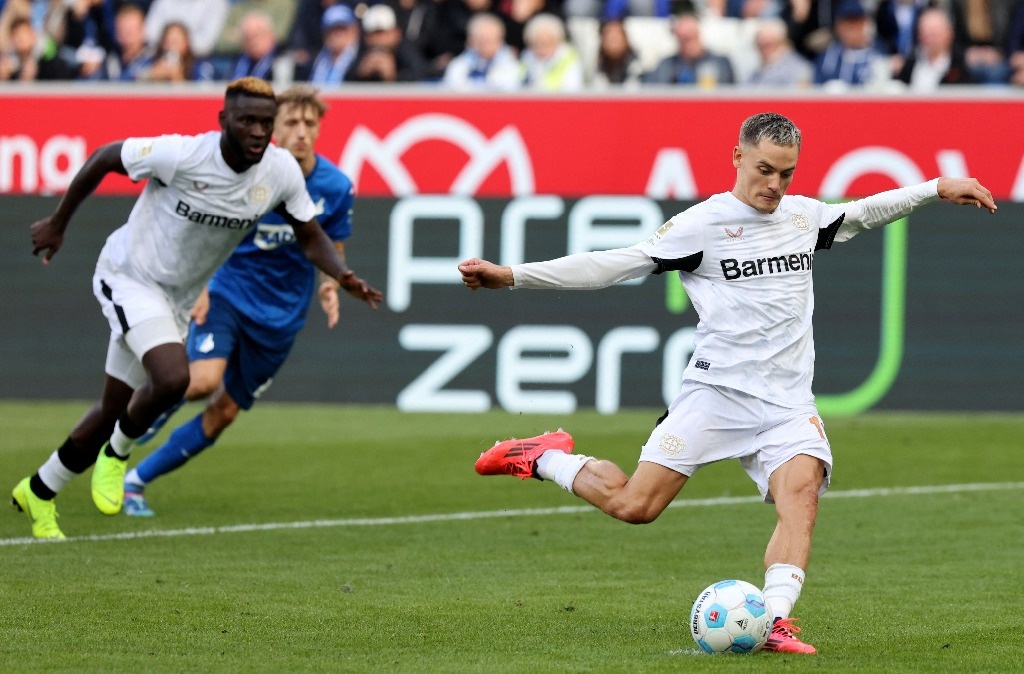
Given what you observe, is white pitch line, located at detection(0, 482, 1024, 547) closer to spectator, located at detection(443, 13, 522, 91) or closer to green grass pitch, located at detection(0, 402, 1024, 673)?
green grass pitch, located at detection(0, 402, 1024, 673)

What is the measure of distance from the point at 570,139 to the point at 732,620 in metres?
10.9

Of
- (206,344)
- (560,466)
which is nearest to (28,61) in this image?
(206,344)

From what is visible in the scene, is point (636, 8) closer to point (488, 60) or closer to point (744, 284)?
point (488, 60)

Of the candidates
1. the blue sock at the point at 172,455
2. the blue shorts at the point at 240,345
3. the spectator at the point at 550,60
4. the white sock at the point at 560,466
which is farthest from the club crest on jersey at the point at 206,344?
the spectator at the point at 550,60

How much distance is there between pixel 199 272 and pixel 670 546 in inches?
110

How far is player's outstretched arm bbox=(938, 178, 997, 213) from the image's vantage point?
6.88 metres

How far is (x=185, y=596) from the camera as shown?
24.7 ft

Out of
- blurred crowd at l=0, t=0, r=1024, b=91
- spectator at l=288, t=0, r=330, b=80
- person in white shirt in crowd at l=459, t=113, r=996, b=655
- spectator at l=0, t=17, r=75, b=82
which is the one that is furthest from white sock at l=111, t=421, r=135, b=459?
spectator at l=0, t=17, r=75, b=82

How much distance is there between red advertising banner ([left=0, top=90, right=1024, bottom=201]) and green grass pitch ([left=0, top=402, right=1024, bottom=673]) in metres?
3.53

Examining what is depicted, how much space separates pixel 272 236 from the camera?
→ 419 inches

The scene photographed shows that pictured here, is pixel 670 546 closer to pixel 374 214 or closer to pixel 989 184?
pixel 374 214

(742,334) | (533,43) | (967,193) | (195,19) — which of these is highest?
(195,19)

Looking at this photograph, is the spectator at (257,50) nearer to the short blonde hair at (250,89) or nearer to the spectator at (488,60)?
the spectator at (488,60)

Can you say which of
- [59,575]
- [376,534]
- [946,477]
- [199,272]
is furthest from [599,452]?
[59,575]
